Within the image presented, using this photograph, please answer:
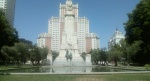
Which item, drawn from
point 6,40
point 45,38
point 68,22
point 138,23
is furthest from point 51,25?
point 138,23

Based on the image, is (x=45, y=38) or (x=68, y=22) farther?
(x=45, y=38)

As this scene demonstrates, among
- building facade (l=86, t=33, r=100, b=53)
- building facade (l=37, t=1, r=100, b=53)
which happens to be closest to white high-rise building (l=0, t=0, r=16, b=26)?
building facade (l=37, t=1, r=100, b=53)

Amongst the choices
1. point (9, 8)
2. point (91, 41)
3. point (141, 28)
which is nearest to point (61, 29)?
point (91, 41)

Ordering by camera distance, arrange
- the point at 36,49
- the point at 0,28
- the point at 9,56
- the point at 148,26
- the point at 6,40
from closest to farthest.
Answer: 1. the point at 148,26
2. the point at 9,56
3. the point at 0,28
4. the point at 6,40
5. the point at 36,49

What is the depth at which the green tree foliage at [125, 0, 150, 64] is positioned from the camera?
55.9 meters

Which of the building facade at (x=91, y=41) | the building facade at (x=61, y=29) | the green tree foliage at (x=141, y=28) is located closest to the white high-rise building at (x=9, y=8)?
the building facade at (x=61, y=29)

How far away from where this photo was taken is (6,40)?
67438 millimetres

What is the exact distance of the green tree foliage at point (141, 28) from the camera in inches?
2202

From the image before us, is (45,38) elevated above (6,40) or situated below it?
above

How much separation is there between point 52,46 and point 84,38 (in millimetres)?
28020

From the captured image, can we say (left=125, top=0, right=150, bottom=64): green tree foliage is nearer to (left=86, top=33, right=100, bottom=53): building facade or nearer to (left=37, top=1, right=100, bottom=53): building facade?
(left=37, top=1, right=100, bottom=53): building facade

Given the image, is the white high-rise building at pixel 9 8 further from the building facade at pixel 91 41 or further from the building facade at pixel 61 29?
the building facade at pixel 91 41

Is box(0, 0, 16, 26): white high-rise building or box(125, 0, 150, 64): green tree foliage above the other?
box(0, 0, 16, 26): white high-rise building

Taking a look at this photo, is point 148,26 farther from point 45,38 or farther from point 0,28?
point 45,38
